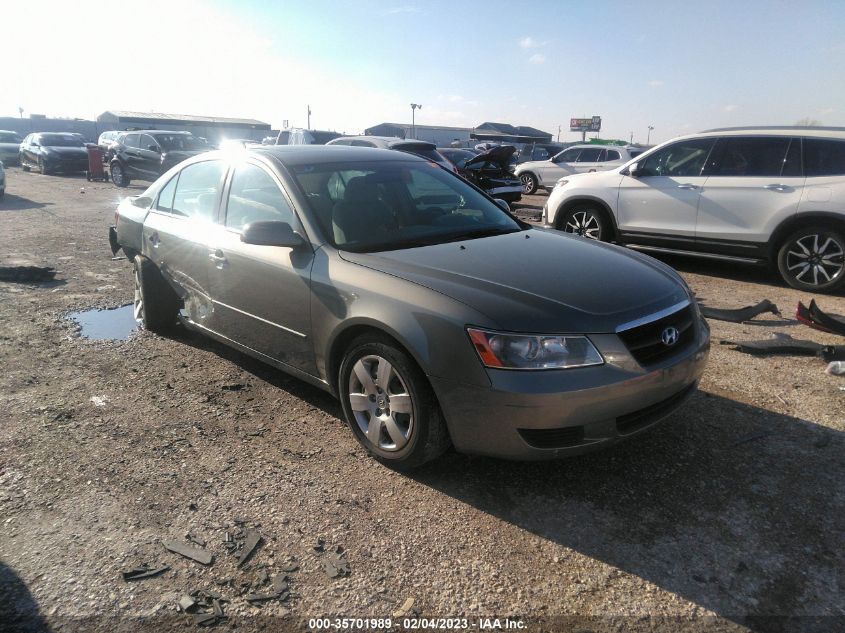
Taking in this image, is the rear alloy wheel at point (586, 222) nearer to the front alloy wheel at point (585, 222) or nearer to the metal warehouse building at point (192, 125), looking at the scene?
the front alloy wheel at point (585, 222)

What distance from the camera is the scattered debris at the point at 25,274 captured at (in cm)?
687

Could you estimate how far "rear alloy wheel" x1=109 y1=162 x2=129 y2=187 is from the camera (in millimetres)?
19453

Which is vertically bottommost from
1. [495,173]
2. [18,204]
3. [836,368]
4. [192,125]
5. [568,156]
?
[836,368]

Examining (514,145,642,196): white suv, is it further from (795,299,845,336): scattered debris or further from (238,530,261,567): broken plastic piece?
(238,530,261,567): broken plastic piece

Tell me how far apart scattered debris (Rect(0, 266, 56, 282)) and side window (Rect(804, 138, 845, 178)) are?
28.3ft

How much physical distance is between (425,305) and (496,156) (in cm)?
1156

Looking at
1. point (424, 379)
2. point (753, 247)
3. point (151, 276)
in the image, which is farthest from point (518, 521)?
point (753, 247)

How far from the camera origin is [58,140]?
950 inches

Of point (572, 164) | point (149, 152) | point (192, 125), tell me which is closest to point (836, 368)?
point (572, 164)

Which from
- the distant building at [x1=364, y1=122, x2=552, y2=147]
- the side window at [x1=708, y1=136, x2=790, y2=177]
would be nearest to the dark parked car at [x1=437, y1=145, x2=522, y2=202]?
the side window at [x1=708, y1=136, x2=790, y2=177]

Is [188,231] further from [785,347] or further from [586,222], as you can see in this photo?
[586,222]

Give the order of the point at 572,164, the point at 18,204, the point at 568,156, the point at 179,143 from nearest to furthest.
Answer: the point at 18,204 < the point at 572,164 < the point at 568,156 < the point at 179,143

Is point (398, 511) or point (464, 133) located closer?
point (398, 511)

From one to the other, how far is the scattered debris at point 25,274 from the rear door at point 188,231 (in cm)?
271
